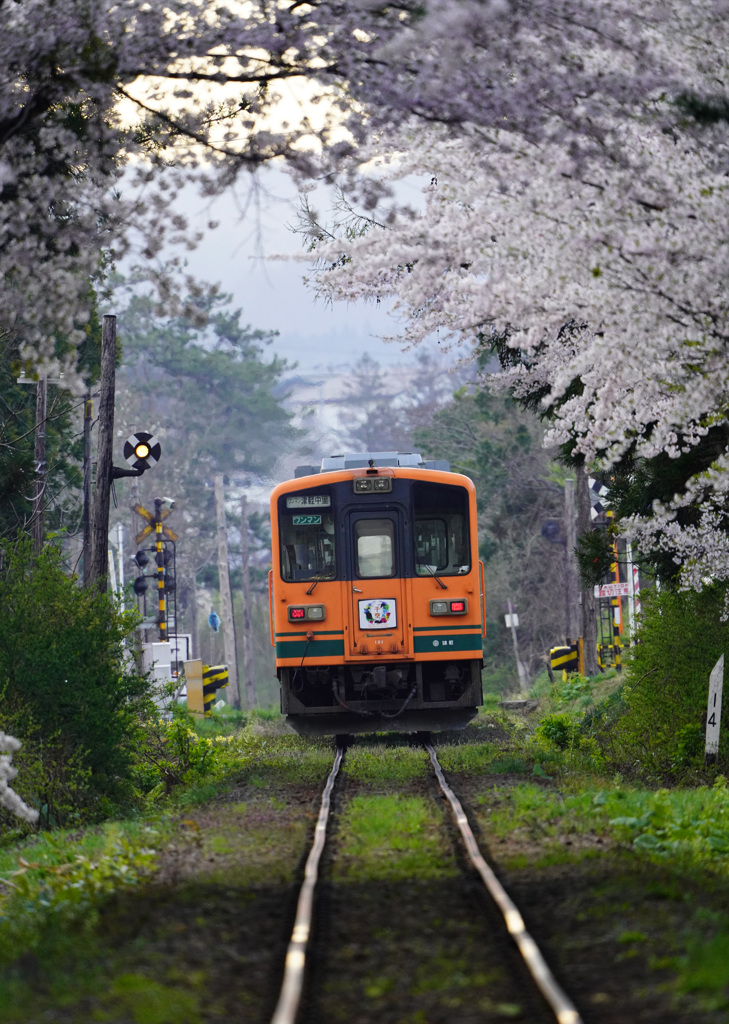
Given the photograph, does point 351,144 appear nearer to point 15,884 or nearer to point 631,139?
point 631,139

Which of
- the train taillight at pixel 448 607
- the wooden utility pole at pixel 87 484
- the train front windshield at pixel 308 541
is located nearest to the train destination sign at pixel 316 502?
the train front windshield at pixel 308 541

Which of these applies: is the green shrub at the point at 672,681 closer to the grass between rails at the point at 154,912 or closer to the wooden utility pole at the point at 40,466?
the grass between rails at the point at 154,912

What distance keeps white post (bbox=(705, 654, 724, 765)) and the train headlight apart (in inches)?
217

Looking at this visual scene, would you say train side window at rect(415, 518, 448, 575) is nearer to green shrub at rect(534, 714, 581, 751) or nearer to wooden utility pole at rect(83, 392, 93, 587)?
green shrub at rect(534, 714, 581, 751)

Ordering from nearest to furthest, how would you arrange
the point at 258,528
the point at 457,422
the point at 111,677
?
the point at 111,677, the point at 457,422, the point at 258,528

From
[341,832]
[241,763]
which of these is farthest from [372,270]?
[241,763]

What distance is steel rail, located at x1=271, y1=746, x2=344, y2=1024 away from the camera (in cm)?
500

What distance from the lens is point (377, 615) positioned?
639 inches

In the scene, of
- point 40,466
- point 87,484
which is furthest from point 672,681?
point 87,484

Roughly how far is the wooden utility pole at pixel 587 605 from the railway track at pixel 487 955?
1749cm

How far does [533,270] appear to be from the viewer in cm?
873

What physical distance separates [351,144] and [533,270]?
147cm

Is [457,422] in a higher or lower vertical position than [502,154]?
higher

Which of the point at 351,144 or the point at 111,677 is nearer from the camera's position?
the point at 351,144
